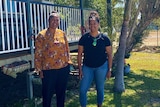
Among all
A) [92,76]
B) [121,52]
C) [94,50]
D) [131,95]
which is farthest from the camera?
[121,52]

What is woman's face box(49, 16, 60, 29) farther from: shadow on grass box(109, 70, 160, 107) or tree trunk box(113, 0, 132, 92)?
tree trunk box(113, 0, 132, 92)

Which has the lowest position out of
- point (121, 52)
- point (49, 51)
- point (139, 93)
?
point (139, 93)

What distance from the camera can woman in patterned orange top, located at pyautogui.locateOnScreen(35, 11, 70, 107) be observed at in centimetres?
496

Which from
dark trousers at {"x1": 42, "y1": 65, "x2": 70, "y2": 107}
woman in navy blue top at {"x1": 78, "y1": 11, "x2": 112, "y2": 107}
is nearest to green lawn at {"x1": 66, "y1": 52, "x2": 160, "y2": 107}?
woman in navy blue top at {"x1": 78, "y1": 11, "x2": 112, "y2": 107}

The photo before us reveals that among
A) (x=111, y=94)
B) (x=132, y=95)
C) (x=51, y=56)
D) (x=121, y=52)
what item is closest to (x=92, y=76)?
(x=51, y=56)

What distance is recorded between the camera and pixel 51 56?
4.99 meters

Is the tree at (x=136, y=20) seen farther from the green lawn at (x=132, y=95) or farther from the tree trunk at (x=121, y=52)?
the green lawn at (x=132, y=95)

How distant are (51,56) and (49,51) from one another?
0.30 feet

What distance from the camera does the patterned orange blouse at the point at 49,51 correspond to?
495cm

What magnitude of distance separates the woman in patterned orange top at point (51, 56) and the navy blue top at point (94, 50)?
390 millimetres

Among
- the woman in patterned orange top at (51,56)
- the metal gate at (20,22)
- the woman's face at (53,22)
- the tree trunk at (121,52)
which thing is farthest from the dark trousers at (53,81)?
Answer: the tree trunk at (121,52)

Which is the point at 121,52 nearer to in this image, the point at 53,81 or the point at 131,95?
the point at 131,95

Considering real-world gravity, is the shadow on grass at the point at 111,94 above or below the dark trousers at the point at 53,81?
below

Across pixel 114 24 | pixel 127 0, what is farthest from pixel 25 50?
pixel 114 24
